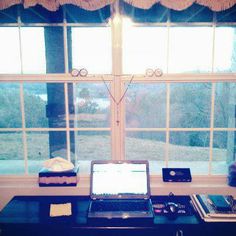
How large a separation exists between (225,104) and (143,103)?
2.45 feet

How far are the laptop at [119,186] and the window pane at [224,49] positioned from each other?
1.03 meters

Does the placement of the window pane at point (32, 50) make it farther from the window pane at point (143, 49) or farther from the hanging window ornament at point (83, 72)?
the window pane at point (143, 49)

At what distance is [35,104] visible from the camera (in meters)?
→ 2.52

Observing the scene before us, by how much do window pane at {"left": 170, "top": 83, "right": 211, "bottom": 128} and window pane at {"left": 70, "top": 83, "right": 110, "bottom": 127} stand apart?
2.13ft

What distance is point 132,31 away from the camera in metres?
2.23

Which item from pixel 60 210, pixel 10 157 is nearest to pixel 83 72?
pixel 60 210

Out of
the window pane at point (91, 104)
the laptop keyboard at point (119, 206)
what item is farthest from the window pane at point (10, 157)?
the laptop keyboard at point (119, 206)

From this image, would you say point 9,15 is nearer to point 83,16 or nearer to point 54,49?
point 54,49

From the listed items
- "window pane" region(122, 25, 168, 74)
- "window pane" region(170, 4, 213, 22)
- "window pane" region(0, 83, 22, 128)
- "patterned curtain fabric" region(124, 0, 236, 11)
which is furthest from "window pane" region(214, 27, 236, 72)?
"window pane" region(0, 83, 22, 128)

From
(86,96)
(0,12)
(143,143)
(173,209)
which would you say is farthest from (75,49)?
(143,143)

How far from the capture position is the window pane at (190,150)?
2.81m

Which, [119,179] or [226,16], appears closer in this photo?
[119,179]

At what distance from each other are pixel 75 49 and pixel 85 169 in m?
1.15

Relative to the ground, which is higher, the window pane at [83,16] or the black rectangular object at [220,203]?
the window pane at [83,16]
